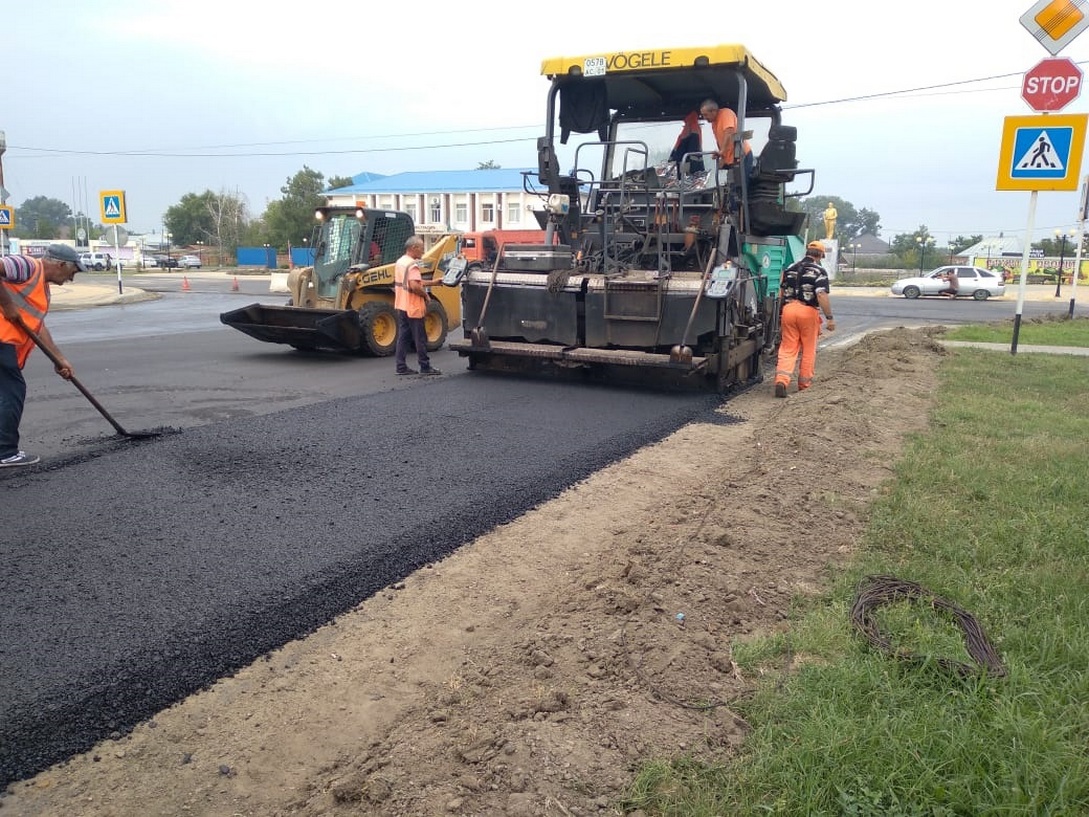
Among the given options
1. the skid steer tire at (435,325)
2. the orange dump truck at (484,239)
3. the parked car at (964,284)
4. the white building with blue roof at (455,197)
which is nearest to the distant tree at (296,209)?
the white building with blue roof at (455,197)

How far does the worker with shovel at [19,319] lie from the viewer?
17.3 ft

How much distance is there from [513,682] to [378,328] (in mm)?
8684

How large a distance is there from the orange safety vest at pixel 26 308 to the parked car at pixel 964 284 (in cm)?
3147

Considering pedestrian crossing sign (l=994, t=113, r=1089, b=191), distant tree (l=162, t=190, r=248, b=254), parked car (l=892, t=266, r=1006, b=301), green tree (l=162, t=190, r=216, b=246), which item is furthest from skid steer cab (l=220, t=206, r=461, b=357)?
green tree (l=162, t=190, r=216, b=246)

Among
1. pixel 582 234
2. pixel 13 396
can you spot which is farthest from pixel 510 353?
pixel 13 396

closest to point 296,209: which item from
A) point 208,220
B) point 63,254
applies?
point 208,220

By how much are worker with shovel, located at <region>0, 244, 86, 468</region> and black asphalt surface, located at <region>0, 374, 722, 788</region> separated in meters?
0.32

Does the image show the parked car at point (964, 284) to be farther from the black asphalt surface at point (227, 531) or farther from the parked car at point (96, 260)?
the parked car at point (96, 260)

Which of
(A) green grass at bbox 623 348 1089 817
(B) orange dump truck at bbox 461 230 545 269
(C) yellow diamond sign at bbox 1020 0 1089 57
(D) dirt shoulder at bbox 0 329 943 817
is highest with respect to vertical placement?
(C) yellow diamond sign at bbox 1020 0 1089 57

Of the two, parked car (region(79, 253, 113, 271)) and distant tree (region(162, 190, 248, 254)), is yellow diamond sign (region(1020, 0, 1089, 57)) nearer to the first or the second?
parked car (region(79, 253, 113, 271))

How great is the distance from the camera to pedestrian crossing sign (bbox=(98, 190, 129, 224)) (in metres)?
23.1

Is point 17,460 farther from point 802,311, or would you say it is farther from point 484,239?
point 484,239

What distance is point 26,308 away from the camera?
5.39m

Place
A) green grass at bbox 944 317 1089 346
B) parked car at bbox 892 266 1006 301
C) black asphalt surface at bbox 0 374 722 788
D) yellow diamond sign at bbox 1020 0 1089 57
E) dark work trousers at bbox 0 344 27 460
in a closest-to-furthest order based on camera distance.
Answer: black asphalt surface at bbox 0 374 722 788
dark work trousers at bbox 0 344 27 460
yellow diamond sign at bbox 1020 0 1089 57
green grass at bbox 944 317 1089 346
parked car at bbox 892 266 1006 301
